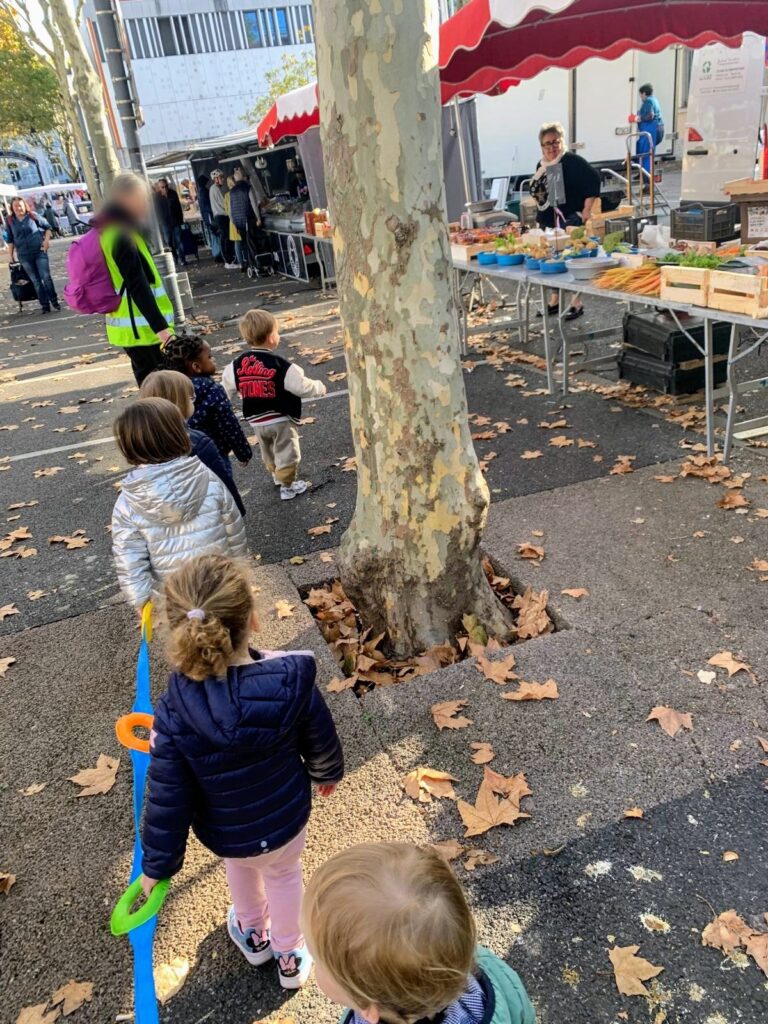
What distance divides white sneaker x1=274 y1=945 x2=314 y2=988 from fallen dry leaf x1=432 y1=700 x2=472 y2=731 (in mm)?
1147

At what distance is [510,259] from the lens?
766 centimetres

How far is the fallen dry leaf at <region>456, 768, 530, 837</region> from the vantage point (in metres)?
2.70

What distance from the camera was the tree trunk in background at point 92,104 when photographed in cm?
1203

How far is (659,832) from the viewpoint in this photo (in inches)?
103

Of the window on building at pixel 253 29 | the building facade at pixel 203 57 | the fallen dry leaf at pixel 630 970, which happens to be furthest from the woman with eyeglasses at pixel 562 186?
the window on building at pixel 253 29

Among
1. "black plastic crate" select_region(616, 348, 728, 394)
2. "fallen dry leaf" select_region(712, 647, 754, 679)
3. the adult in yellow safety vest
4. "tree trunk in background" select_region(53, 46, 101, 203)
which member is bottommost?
"fallen dry leaf" select_region(712, 647, 754, 679)

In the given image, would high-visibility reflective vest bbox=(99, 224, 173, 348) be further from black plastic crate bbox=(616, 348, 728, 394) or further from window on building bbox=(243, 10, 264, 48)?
window on building bbox=(243, 10, 264, 48)

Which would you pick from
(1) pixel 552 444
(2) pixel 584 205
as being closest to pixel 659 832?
(1) pixel 552 444

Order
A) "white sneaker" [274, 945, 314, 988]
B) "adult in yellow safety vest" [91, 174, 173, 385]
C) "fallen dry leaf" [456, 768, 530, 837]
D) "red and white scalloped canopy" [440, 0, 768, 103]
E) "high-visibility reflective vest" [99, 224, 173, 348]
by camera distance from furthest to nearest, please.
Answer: "red and white scalloped canopy" [440, 0, 768, 103]
"high-visibility reflective vest" [99, 224, 173, 348]
"adult in yellow safety vest" [91, 174, 173, 385]
"fallen dry leaf" [456, 768, 530, 837]
"white sneaker" [274, 945, 314, 988]

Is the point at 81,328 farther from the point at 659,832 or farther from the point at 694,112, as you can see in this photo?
the point at 659,832

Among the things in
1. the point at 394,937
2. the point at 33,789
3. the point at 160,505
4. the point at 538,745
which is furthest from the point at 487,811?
the point at 33,789

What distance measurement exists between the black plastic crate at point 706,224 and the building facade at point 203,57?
5162cm

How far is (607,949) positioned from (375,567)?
6.27 ft

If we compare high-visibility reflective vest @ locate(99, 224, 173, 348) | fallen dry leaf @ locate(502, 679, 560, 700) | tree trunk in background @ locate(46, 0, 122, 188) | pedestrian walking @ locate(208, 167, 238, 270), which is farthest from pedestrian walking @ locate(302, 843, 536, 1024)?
pedestrian walking @ locate(208, 167, 238, 270)
